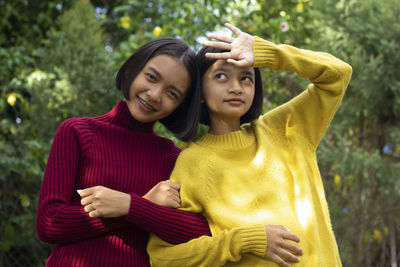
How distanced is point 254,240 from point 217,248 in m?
0.13

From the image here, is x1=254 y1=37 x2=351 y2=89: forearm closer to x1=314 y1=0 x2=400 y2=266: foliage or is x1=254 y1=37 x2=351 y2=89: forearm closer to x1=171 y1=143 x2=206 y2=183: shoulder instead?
x1=171 y1=143 x2=206 y2=183: shoulder

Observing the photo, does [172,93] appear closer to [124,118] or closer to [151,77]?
[151,77]

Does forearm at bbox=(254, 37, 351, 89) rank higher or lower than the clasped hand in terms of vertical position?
higher

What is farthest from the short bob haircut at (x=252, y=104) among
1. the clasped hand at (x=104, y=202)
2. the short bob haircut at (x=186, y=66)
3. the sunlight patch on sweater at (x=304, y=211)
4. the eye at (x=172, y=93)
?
the clasped hand at (x=104, y=202)

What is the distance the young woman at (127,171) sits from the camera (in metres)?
1.81

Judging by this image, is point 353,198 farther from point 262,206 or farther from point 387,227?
point 262,206

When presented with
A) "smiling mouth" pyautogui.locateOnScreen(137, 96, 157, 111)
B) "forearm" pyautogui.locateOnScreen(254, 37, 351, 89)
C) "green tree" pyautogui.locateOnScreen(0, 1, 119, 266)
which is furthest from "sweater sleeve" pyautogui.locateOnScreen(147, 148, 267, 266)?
"green tree" pyautogui.locateOnScreen(0, 1, 119, 266)

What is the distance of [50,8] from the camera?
523cm

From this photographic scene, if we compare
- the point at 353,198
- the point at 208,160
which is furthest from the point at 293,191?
the point at 353,198

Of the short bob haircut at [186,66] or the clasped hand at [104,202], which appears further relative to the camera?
the short bob haircut at [186,66]

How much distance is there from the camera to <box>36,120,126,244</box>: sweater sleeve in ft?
5.96

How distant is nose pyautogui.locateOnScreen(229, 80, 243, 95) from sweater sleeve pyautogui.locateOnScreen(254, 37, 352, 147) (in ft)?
0.44

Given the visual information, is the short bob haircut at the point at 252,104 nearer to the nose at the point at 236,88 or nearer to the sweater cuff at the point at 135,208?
the nose at the point at 236,88

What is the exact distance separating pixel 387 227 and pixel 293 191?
2490mm
